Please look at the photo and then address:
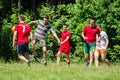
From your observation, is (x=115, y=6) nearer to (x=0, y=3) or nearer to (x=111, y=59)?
(x=111, y=59)

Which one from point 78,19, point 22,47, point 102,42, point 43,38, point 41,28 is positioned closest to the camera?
point 22,47

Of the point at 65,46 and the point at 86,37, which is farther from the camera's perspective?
the point at 65,46

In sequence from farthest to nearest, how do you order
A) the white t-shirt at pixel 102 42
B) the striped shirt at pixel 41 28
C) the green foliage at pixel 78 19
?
the green foliage at pixel 78 19 → the white t-shirt at pixel 102 42 → the striped shirt at pixel 41 28

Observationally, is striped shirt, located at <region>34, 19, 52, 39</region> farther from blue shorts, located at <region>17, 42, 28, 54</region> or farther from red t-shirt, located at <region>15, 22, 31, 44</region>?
blue shorts, located at <region>17, 42, 28, 54</region>

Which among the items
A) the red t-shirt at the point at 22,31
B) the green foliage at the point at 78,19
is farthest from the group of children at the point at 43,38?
the green foliage at the point at 78,19

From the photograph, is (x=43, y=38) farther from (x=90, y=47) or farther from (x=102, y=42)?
(x=102, y=42)

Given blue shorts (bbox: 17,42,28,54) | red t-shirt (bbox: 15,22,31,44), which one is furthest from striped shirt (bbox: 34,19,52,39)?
blue shorts (bbox: 17,42,28,54)

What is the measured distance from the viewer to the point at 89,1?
29.0 m

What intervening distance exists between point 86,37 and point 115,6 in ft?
33.3

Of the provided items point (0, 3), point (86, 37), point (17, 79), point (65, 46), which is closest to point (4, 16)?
point (0, 3)

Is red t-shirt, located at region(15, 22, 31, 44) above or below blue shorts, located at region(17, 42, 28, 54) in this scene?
above

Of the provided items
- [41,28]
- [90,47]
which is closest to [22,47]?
[41,28]

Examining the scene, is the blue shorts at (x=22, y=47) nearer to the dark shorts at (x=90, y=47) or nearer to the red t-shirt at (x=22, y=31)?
the red t-shirt at (x=22, y=31)

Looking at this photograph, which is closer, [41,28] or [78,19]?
[41,28]
